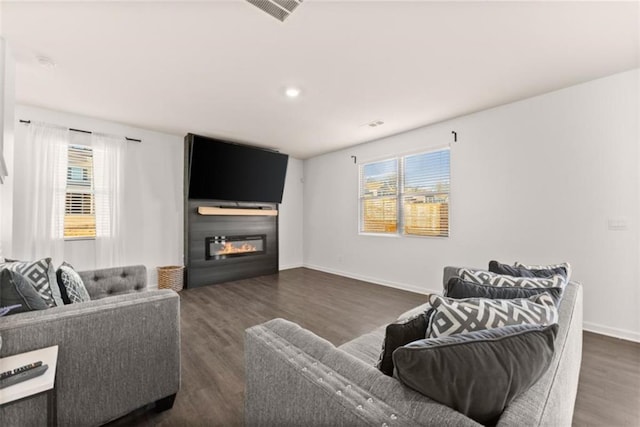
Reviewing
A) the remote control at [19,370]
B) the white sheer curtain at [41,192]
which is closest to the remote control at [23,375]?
the remote control at [19,370]

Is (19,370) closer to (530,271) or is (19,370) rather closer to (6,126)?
(6,126)

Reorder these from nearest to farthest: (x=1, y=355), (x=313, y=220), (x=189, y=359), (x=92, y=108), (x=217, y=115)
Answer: (x=1, y=355) < (x=189, y=359) < (x=92, y=108) < (x=217, y=115) < (x=313, y=220)

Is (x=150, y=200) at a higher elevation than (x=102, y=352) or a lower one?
higher

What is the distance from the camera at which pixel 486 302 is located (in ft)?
3.21

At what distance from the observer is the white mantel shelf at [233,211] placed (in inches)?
179

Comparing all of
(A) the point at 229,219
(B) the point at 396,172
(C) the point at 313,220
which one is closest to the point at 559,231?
(B) the point at 396,172

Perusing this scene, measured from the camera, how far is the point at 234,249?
4.98 metres

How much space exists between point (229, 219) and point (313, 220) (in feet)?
6.09

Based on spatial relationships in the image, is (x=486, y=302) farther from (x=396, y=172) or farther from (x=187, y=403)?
(x=396, y=172)

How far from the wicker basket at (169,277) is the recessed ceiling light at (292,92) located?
312 cm

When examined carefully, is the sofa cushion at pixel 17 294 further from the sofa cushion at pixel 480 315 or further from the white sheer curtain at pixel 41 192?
the white sheer curtain at pixel 41 192

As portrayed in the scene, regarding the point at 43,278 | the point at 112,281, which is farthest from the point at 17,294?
the point at 112,281

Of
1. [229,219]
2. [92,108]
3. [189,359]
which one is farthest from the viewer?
[229,219]

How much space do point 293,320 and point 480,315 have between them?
7.77 feet
